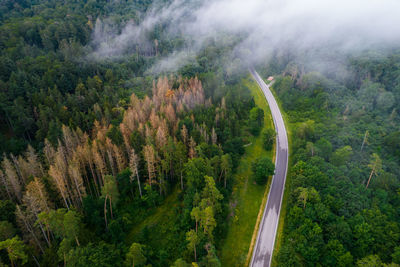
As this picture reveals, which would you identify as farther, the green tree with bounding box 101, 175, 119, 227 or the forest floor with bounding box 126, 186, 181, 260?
the forest floor with bounding box 126, 186, 181, 260

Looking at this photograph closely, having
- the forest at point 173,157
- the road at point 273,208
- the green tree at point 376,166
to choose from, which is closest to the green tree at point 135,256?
the forest at point 173,157

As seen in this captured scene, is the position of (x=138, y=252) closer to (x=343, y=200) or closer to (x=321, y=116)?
(x=343, y=200)

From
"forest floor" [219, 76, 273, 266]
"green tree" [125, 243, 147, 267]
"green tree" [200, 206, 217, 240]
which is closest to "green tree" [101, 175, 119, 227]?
"green tree" [125, 243, 147, 267]

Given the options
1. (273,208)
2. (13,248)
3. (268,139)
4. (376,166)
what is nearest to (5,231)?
(13,248)

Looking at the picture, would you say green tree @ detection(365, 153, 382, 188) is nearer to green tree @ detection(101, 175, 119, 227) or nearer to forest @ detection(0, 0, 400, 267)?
forest @ detection(0, 0, 400, 267)

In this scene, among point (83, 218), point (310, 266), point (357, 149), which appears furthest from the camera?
point (357, 149)

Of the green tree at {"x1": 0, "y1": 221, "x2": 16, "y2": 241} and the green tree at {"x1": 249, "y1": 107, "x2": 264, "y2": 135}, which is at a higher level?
the green tree at {"x1": 0, "y1": 221, "x2": 16, "y2": 241}

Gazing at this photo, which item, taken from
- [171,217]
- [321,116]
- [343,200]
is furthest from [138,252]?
[321,116]

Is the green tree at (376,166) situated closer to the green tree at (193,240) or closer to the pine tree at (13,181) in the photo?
the green tree at (193,240)
